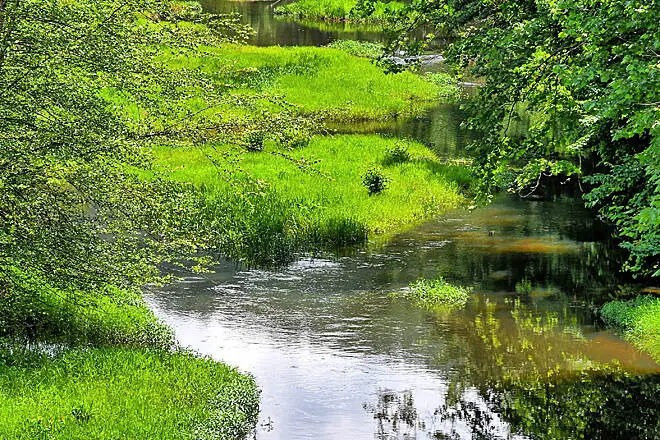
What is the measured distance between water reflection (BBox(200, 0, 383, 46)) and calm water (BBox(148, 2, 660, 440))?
136 ft

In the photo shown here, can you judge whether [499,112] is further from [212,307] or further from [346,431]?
[212,307]

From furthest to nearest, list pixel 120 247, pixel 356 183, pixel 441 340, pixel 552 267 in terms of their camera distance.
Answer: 1. pixel 356 183
2. pixel 552 267
3. pixel 441 340
4. pixel 120 247

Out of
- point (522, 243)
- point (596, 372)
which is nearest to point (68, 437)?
point (596, 372)

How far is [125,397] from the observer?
1358 centimetres

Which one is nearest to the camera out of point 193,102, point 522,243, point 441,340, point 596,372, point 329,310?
point 596,372

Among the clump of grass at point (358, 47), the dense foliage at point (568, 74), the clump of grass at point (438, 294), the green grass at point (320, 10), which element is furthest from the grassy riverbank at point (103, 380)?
the green grass at point (320, 10)

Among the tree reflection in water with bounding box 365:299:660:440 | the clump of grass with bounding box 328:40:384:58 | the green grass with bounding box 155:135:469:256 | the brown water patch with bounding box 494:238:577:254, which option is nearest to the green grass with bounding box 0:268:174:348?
the tree reflection in water with bounding box 365:299:660:440

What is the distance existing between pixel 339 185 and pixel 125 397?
17.3 m

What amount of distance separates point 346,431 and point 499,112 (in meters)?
6.18

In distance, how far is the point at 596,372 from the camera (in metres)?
17.7

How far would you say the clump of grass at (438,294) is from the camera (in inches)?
848

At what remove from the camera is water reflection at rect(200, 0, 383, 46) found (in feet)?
218

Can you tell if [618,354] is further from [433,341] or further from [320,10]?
[320,10]

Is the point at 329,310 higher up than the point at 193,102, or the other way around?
the point at 193,102
